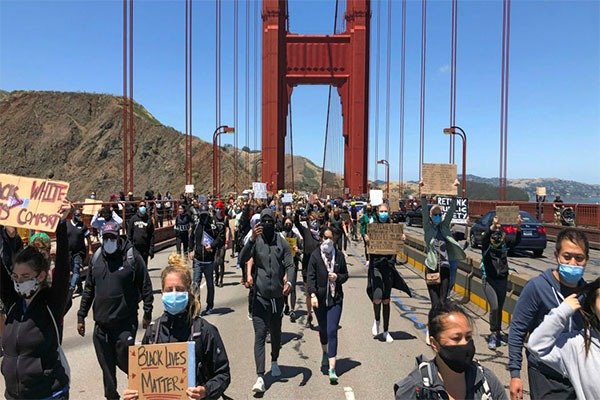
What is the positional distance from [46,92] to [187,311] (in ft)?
299

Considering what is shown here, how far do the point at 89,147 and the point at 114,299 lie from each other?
257 ft

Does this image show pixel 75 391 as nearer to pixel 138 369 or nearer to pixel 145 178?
pixel 138 369

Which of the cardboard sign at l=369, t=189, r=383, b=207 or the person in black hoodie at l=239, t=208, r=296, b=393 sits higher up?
the cardboard sign at l=369, t=189, r=383, b=207

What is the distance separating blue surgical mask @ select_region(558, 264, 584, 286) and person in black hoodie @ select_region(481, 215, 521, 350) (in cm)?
327

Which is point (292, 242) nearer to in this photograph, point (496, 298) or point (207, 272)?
point (207, 272)

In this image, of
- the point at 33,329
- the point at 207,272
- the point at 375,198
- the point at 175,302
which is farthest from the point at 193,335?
the point at 375,198

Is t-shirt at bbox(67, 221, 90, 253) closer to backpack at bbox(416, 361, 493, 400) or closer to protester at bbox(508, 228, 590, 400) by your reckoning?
protester at bbox(508, 228, 590, 400)

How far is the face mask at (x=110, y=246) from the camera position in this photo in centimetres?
418

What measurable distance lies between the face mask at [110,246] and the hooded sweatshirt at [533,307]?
3.01m

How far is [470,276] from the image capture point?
874 centimetres

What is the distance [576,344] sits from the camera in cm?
235

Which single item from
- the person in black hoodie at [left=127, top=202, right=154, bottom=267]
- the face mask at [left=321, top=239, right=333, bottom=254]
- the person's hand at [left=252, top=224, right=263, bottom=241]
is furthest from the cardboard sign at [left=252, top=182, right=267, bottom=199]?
the person's hand at [left=252, top=224, right=263, bottom=241]

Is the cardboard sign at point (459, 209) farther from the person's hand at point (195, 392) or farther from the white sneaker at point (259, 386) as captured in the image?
the person's hand at point (195, 392)

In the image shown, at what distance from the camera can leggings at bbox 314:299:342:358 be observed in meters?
5.02
